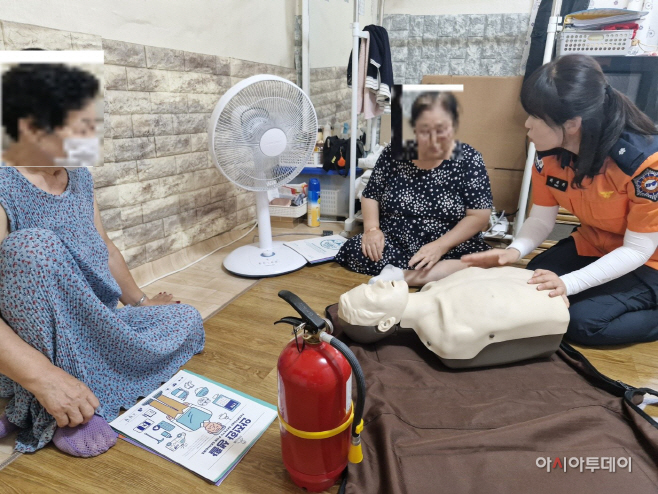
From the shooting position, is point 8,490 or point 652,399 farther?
point 652,399

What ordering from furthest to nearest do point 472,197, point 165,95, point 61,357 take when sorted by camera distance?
point 165,95 → point 472,197 → point 61,357

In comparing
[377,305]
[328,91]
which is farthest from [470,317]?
[328,91]

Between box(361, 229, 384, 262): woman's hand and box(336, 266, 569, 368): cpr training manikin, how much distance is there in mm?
544

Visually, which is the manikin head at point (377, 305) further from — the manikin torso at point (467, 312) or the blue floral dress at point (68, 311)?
the blue floral dress at point (68, 311)

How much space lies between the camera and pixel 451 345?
1.11 m

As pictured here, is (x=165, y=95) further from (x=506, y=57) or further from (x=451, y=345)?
(x=506, y=57)

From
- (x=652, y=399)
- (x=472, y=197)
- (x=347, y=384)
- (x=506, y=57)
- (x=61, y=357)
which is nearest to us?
(x=347, y=384)

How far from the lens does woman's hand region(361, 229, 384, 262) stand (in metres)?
1.77

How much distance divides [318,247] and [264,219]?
32 centimetres

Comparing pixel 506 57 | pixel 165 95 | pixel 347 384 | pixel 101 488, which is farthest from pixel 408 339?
pixel 506 57

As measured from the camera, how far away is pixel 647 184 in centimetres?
114

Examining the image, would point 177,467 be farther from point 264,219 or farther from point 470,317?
point 264,219

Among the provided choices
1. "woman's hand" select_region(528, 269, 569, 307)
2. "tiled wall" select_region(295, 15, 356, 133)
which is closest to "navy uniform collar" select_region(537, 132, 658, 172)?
"woman's hand" select_region(528, 269, 569, 307)

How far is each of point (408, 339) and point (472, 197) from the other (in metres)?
0.63
